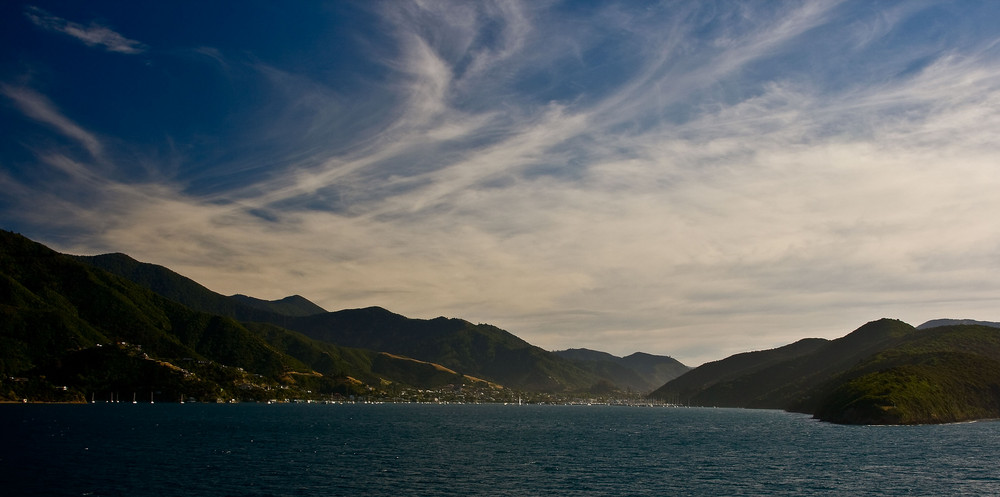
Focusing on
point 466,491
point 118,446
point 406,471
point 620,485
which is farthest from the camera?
point 118,446

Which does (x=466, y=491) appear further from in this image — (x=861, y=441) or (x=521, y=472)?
(x=861, y=441)

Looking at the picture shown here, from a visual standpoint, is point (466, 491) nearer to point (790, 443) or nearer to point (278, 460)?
point (278, 460)

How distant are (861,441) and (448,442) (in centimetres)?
11885

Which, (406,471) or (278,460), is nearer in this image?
(406,471)

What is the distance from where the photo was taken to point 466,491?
311 ft

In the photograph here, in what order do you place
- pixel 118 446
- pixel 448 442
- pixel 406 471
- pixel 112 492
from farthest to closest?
pixel 448 442 < pixel 118 446 < pixel 406 471 < pixel 112 492

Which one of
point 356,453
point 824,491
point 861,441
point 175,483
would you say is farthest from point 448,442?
point 861,441

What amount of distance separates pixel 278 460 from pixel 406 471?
98.0ft

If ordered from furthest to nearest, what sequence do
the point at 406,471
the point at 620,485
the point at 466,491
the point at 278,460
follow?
the point at 278,460 < the point at 406,471 < the point at 620,485 < the point at 466,491

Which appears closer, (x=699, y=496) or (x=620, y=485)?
(x=699, y=496)

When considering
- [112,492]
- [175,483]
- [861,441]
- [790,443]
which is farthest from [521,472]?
[861,441]

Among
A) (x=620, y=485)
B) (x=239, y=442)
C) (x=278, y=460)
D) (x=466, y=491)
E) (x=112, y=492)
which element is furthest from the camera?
(x=239, y=442)

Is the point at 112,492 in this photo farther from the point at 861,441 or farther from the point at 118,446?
the point at 861,441

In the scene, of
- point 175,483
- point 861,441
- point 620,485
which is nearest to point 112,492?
point 175,483
